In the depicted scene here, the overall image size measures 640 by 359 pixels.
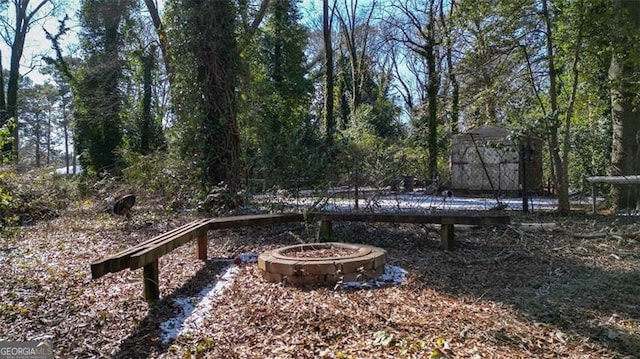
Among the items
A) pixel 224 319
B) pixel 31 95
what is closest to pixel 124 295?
pixel 224 319

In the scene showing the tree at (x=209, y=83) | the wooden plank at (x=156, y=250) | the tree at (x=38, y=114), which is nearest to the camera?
the wooden plank at (x=156, y=250)

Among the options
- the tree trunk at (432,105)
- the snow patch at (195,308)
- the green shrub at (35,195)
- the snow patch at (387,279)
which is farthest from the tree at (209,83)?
the tree trunk at (432,105)

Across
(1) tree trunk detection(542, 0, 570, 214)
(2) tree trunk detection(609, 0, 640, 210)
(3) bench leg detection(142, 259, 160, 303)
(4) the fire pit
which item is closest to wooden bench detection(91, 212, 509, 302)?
(3) bench leg detection(142, 259, 160, 303)

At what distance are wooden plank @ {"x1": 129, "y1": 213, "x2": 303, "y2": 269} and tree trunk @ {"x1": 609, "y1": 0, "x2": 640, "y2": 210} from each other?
6035 millimetres

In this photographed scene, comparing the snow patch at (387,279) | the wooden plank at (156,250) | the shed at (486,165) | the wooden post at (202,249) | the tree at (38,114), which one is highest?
the tree at (38,114)

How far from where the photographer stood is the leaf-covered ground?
2.86 metres

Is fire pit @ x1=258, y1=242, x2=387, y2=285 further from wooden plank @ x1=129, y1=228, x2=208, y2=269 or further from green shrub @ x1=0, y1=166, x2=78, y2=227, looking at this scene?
green shrub @ x1=0, y1=166, x2=78, y2=227

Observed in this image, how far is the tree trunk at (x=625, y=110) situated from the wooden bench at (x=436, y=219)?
433 cm

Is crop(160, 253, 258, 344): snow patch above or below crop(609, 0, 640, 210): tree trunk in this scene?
below

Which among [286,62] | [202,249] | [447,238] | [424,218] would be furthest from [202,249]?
[286,62]

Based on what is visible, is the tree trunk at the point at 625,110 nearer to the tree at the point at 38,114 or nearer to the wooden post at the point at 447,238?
the wooden post at the point at 447,238

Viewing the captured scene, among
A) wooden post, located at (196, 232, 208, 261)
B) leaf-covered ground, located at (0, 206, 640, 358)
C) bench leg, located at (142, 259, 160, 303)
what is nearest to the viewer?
leaf-covered ground, located at (0, 206, 640, 358)

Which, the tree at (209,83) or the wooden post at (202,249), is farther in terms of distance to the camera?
the tree at (209,83)

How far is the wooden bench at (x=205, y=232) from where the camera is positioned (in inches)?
137
